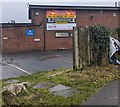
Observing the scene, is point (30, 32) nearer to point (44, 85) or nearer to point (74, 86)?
point (44, 85)

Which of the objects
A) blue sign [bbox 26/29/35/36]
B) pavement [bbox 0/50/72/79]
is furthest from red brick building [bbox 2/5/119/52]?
pavement [bbox 0/50/72/79]

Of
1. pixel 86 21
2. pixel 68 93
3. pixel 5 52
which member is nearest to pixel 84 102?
pixel 68 93

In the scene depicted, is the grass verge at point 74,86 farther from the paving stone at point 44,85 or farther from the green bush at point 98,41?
the green bush at point 98,41

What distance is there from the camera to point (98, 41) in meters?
11.6

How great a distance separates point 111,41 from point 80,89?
5347 mm

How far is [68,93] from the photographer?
7.31 metres

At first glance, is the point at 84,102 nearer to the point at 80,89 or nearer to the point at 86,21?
the point at 80,89

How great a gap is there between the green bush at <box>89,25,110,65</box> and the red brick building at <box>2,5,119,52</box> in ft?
55.1

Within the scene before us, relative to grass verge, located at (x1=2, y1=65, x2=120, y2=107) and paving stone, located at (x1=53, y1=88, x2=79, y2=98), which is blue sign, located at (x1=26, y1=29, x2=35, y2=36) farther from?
paving stone, located at (x1=53, y1=88, x2=79, y2=98)

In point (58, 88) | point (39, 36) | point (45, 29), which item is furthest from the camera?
point (45, 29)

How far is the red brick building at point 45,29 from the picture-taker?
27.7 m

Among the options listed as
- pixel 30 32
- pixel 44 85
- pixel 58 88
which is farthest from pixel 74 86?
pixel 30 32

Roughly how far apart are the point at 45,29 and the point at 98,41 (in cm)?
1740

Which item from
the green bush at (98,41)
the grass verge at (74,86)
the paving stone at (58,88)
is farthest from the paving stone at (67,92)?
the green bush at (98,41)
